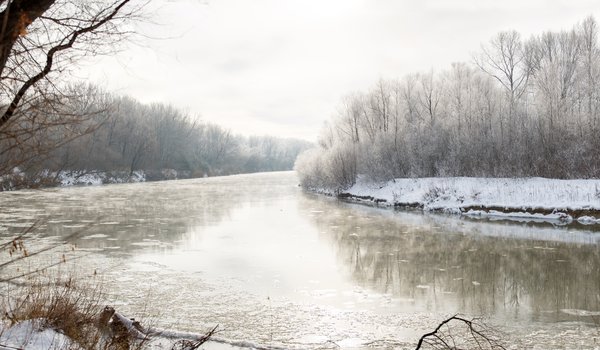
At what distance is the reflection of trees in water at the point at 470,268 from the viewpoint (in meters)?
8.75

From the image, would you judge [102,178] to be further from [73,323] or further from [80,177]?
[73,323]

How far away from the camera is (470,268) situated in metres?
11.6

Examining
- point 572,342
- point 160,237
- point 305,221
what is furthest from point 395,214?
point 572,342

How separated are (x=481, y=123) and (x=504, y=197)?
891 cm

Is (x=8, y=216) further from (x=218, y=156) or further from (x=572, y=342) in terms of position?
(x=218, y=156)

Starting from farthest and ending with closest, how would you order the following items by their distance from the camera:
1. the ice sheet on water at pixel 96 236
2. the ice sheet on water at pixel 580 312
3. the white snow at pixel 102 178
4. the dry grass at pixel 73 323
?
1. the white snow at pixel 102 178
2. the ice sheet on water at pixel 96 236
3. the ice sheet on water at pixel 580 312
4. the dry grass at pixel 73 323

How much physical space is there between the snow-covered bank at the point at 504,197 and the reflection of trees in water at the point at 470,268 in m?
4.47

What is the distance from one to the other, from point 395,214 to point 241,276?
15.2 metres

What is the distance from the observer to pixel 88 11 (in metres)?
3.77

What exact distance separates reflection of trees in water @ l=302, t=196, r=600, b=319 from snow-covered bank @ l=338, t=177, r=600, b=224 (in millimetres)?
4468

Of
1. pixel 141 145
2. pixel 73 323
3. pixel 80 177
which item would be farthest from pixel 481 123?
pixel 141 145

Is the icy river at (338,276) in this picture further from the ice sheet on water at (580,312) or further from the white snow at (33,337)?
the white snow at (33,337)

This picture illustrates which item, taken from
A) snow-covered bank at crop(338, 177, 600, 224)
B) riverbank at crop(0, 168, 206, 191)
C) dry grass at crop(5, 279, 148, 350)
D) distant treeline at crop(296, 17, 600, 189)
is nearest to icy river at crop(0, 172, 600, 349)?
riverbank at crop(0, 168, 206, 191)

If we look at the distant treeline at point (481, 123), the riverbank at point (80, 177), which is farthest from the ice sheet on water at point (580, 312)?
the distant treeline at point (481, 123)
